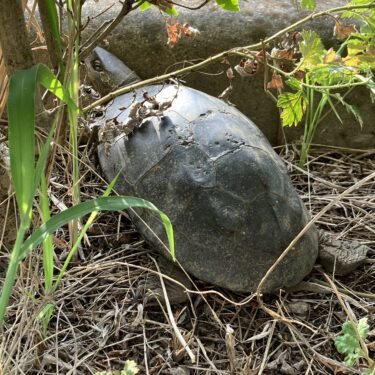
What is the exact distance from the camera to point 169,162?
6.00ft

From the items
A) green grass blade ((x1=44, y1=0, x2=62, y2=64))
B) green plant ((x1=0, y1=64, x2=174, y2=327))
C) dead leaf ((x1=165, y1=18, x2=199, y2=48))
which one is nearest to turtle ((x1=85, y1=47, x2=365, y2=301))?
dead leaf ((x1=165, y1=18, x2=199, y2=48))

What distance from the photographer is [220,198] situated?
1.72 m

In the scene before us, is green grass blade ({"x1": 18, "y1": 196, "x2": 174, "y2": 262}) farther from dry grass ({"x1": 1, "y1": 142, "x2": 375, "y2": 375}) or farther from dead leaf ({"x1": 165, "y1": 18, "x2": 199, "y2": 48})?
dead leaf ({"x1": 165, "y1": 18, "x2": 199, "y2": 48})

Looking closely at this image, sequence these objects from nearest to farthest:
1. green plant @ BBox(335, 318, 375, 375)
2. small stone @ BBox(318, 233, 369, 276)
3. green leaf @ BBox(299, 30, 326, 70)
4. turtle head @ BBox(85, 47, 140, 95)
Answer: green plant @ BBox(335, 318, 375, 375), green leaf @ BBox(299, 30, 326, 70), small stone @ BBox(318, 233, 369, 276), turtle head @ BBox(85, 47, 140, 95)

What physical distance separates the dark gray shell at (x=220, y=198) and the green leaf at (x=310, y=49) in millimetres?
502

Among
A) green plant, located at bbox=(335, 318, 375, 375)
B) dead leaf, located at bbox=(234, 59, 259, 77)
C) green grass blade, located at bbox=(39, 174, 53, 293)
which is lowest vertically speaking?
green plant, located at bbox=(335, 318, 375, 375)

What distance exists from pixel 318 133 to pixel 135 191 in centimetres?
101

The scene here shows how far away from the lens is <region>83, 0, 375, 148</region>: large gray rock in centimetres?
240

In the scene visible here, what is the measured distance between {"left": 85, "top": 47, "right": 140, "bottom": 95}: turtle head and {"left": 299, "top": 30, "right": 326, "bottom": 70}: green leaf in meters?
1.13

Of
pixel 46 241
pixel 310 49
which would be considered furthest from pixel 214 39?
pixel 46 241

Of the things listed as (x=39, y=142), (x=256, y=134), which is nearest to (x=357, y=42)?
(x=256, y=134)

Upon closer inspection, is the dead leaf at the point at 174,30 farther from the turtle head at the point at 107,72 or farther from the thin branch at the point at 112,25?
the turtle head at the point at 107,72

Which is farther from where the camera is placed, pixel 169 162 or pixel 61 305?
pixel 169 162

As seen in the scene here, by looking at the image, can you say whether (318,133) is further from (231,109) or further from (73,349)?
(73,349)
